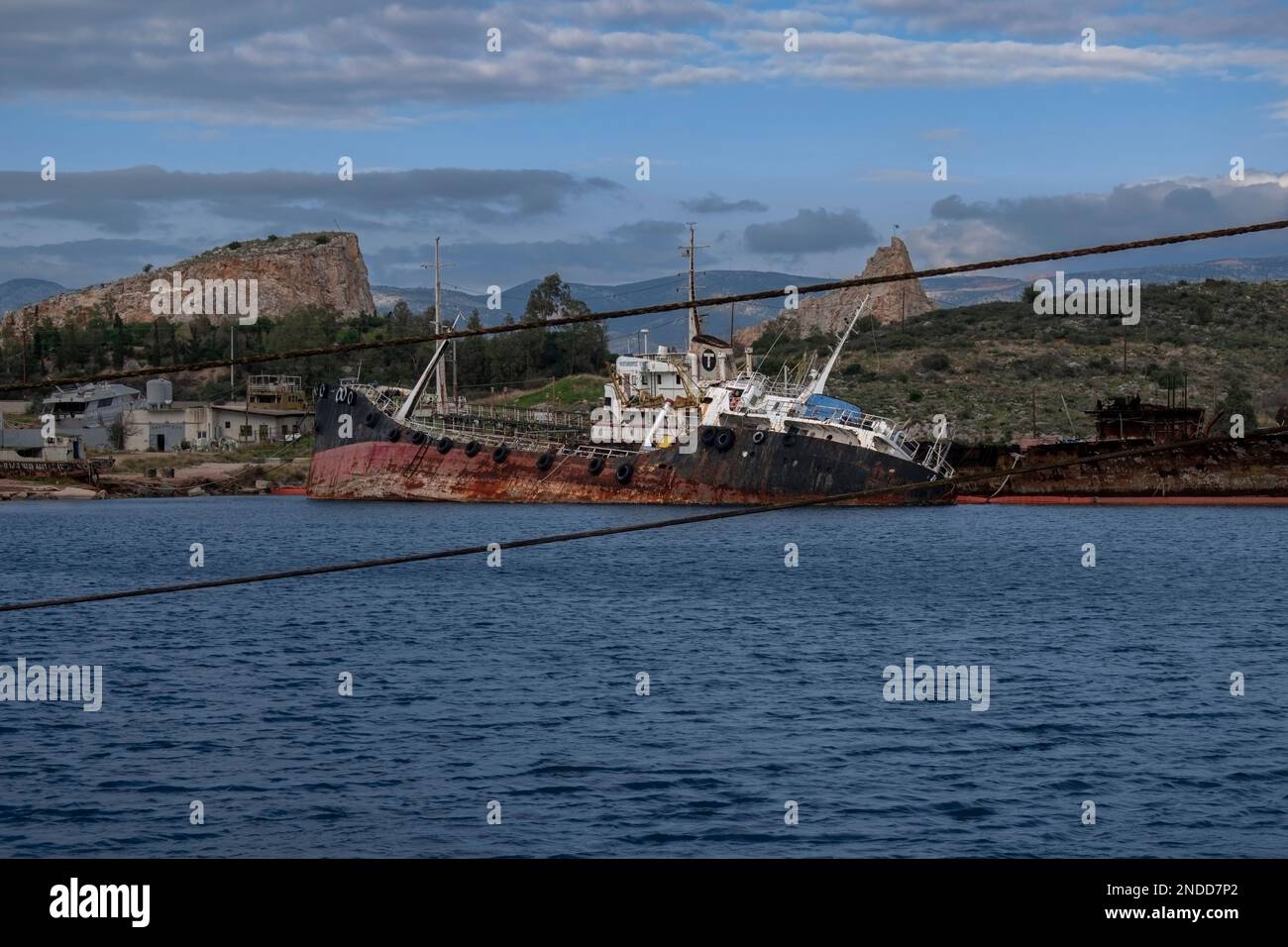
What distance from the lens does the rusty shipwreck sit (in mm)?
66188

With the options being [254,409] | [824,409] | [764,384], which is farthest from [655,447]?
[254,409]

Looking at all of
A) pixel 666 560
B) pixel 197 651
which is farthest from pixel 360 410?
pixel 197 651

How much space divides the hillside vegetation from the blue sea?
2178 inches

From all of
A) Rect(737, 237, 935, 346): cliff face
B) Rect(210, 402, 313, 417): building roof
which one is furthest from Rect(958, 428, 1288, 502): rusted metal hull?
Rect(737, 237, 935, 346): cliff face

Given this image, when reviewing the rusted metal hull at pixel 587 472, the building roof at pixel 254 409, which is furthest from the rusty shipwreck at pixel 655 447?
the building roof at pixel 254 409

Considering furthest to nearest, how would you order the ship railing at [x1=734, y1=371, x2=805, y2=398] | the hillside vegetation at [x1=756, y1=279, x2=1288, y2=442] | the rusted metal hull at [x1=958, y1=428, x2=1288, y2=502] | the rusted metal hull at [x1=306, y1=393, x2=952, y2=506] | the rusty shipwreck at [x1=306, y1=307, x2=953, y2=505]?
the hillside vegetation at [x1=756, y1=279, x2=1288, y2=442], the rusted metal hull at [x1=958, y1=428, x2=1288, y2=502], the ship railing at [x1=734, y1=371, x2=805, y2=398], the rusty shipwreck at [x1=306, y1=307, x2=953, y2=505], the rusted metal hull at [x1=306, y1=393, x2=952, y2=506]

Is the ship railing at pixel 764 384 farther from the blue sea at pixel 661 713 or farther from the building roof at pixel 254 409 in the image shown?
the building roof at pixel 254 409

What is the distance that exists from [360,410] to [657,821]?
6371 cm

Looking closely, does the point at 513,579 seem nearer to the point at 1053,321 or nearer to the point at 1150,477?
the point at 1150,477

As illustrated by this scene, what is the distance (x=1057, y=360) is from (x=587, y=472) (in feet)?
245

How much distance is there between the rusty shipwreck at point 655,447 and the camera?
66.2 m

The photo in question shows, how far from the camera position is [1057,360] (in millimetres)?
134750

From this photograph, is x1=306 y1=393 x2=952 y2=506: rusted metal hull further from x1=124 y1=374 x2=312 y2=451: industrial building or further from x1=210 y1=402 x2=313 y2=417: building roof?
x1=124 y1=374 x2=312 y2=451: industrial building
